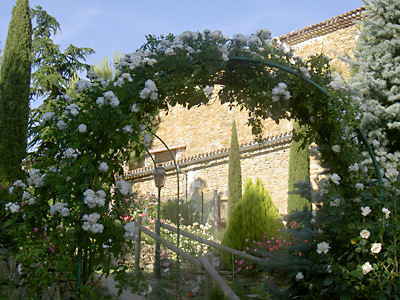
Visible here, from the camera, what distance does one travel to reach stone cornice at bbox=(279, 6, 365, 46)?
11.3m

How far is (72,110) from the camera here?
2.84 meters

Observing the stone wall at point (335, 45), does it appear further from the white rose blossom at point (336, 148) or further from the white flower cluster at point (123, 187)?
the white flower cluster at point (123, 187)

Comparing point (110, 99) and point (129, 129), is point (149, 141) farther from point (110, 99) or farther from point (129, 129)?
point (110, 99)

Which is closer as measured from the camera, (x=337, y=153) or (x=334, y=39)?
(x=337, y=153)

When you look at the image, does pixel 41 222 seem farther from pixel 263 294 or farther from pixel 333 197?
pixel 263 294

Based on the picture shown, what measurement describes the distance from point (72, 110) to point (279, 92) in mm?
1596

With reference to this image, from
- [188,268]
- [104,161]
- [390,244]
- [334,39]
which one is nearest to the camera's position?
[104,161]

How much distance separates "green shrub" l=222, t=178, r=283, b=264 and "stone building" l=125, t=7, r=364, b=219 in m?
2.03

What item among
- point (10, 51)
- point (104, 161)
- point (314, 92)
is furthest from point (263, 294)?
point (10, 51)

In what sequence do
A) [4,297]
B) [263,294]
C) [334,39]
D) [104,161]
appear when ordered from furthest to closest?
[334,39] → [263,294] → [4,297] → [104,161]

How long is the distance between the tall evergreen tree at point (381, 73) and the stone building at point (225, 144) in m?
1.97

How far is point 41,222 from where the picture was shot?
2900 millimetres

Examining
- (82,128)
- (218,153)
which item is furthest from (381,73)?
(218,153)

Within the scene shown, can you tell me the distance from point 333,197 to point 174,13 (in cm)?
209
